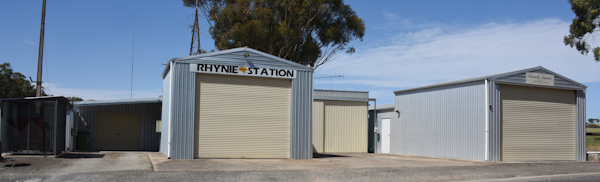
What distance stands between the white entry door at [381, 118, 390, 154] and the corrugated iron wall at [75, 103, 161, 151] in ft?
34.4

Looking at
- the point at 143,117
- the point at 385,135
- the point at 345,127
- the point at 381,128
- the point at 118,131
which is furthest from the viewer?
the point at 381,128

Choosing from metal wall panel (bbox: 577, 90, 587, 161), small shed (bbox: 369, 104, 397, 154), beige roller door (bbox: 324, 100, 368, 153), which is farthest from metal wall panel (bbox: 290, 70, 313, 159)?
metal wall panel (bbox: 577, 90, 587, 161)

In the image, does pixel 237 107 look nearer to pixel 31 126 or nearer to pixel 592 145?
pixel 31 126

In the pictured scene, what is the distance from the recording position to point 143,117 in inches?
885

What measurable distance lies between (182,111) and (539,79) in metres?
12.5

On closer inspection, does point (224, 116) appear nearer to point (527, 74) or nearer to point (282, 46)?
point (527, 74)

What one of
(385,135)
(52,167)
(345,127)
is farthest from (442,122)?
(52,167)

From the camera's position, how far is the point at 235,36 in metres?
28.7

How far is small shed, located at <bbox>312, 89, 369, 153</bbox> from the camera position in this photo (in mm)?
22312

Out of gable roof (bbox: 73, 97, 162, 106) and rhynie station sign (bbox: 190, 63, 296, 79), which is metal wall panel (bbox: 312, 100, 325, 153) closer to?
rhynie station sign (bbox: 190, 63, 296, 79)

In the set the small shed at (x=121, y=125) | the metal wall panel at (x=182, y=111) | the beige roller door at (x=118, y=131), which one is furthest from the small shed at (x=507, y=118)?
the beige roller door at (x=118, y=131)

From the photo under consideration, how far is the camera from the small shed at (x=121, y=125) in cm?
2167

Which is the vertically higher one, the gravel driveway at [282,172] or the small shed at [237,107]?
the small shed at [237,107]

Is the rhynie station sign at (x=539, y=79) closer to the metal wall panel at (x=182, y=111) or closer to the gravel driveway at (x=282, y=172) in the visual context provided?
the gravel driveway at (x=282, y=172)
